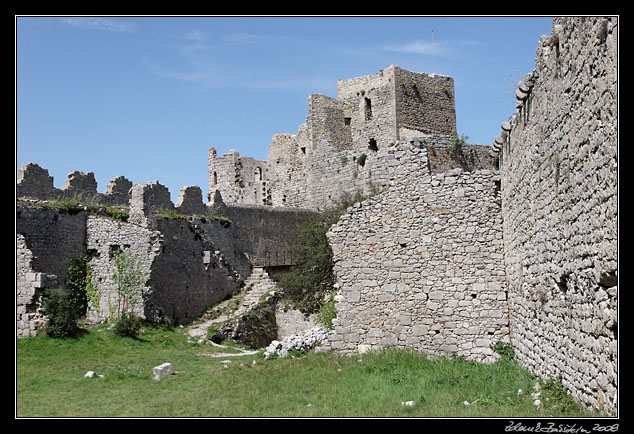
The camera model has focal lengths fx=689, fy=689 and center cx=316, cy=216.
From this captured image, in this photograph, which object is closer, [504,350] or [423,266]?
[504,350]

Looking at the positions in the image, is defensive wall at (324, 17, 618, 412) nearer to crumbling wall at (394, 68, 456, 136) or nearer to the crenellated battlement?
the crenellated battlement

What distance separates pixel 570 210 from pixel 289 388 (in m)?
5.58

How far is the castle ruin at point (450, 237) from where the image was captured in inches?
298

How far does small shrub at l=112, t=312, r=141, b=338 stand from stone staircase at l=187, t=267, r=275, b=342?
2216 millimetres

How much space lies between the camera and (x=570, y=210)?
842 centimetres

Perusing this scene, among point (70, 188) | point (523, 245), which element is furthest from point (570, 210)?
point (70, 188)

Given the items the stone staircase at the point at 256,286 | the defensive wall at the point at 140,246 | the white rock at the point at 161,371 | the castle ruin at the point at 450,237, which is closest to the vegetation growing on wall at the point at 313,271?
A: the stone staircase at the point at 256,286

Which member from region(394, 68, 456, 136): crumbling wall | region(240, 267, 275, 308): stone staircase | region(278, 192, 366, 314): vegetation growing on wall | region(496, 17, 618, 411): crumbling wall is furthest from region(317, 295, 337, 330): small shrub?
region(394, 68, 456, 136): crumbling wall

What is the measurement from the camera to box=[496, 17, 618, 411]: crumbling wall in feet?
23.0

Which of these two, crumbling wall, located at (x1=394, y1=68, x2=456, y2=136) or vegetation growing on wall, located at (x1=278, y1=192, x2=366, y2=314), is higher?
crumbling wall, located at (x1=394, y1=68, x2=456, y2=136)

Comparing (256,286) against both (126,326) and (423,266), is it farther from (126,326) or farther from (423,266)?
(423,266)

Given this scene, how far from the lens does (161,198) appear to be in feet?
88.2

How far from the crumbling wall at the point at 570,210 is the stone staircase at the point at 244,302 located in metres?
13.8

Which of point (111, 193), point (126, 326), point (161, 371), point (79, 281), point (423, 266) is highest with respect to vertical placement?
point (111, 193)
